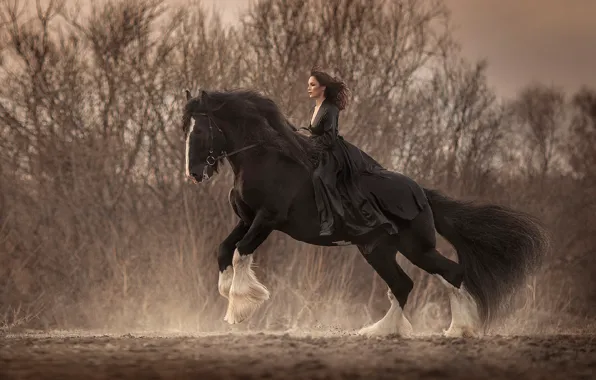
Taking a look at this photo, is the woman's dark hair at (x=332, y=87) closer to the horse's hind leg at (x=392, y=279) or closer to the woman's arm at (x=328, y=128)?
the woman's arm at (x=328, y=128)

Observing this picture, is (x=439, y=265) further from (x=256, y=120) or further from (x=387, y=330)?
(x=256, y=120)

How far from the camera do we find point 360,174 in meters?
10.0

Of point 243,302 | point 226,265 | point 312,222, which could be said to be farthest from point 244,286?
point 312,222

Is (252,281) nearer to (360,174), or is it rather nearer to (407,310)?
(360,174)

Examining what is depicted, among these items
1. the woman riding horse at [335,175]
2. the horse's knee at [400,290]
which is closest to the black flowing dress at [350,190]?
the woman riding horse at [335,175]

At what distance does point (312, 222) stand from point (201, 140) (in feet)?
4.34

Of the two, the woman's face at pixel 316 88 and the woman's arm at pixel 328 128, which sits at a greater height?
the woman's face at pixel 316 88

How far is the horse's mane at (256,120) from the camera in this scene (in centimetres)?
962

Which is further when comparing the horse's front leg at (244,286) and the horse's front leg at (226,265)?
the horse's front leg at (226,265)

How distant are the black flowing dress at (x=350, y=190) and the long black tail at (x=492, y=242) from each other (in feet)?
2.23

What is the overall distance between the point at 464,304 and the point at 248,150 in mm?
2763

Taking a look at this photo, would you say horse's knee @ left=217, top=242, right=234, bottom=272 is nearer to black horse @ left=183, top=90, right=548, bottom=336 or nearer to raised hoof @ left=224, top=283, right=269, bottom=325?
black horse @ left=183, top=90, right=548, bottom=336

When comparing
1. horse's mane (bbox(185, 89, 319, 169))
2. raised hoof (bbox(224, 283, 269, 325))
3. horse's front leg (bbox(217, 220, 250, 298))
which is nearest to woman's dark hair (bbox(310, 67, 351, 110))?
horse's mane (bbox(185, 89, 319, 169))

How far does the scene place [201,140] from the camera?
9414mm
